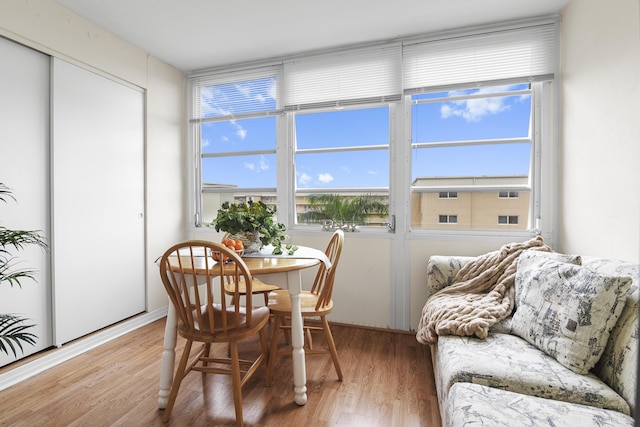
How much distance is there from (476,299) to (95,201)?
9.54 ft

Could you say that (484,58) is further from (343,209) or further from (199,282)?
(199,282)

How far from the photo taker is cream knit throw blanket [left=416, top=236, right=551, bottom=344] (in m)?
1.81

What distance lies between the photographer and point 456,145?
281 cm

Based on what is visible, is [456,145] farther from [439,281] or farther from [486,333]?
[486,333]

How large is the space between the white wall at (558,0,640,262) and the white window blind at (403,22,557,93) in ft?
0.45

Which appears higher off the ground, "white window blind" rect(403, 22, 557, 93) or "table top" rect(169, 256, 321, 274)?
"white window blind" rect(403, 22, 557, 93)

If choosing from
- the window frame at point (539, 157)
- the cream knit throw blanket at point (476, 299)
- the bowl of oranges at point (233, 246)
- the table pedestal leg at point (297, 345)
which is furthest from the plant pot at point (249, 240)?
the window frame at point (539, 157)

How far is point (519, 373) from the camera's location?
4.55ft

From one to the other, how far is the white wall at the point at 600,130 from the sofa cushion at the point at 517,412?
2.84 feet

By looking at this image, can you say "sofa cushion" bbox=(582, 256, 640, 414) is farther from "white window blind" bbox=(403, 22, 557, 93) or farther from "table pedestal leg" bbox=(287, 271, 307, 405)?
"white window blind" bbox=(403, 22, 557, 93)

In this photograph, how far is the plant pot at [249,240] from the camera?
7.12ft

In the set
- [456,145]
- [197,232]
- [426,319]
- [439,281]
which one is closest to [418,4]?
[456,145]

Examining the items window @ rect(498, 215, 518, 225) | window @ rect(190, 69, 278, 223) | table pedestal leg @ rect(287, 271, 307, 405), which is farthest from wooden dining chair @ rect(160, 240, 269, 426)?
window @ rect(498, 215, 518, 225)

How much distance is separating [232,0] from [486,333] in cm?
264
